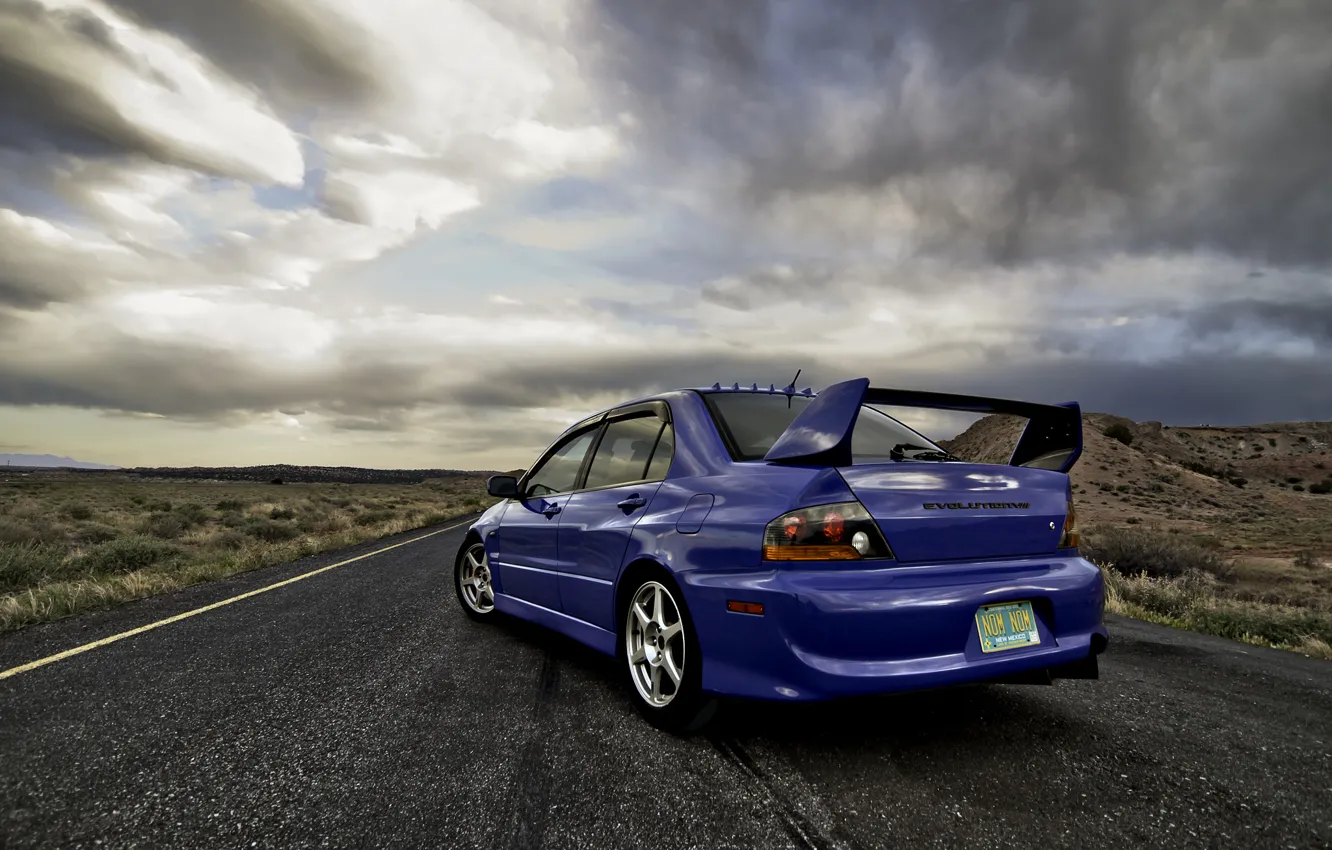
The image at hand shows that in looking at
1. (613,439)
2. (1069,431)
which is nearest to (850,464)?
(1069,431)

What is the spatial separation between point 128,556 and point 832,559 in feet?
41.1

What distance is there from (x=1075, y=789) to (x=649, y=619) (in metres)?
1.83

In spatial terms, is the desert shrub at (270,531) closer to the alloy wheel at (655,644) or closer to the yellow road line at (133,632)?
the yellow road line at (133,632)

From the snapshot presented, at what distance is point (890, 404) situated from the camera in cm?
316

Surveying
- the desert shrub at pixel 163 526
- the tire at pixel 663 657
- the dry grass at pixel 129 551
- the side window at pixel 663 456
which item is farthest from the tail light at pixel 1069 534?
the desert shrub at pixel 163 526

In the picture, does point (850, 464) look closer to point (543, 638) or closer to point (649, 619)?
point (649, 619)

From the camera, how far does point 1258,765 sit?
2.83 meters

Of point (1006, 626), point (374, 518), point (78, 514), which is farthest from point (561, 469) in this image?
point (78, 514)

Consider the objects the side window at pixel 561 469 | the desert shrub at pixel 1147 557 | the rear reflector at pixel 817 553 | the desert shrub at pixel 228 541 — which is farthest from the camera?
the desert shrub at pixel 228 541

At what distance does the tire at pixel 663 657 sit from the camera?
301cm

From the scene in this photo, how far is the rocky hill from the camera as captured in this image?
26.9m

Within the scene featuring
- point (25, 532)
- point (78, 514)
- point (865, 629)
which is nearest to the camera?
point (865, 629)

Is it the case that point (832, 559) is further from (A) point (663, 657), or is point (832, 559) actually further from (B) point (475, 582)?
(B) point (475, 582)

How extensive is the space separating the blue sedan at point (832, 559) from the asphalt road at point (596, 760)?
334mm
